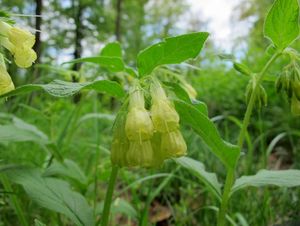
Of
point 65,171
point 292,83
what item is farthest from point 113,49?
point 292,83

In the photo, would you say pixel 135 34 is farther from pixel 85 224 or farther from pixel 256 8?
pixel 85 224

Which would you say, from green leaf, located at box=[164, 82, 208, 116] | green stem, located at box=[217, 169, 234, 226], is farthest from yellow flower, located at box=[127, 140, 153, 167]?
green stem, located at box=[217, 169, 234, 226]

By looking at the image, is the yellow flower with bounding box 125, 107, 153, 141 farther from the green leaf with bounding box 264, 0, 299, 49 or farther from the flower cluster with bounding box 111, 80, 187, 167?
the green leaf with bounding box 264, 0, 299, 49

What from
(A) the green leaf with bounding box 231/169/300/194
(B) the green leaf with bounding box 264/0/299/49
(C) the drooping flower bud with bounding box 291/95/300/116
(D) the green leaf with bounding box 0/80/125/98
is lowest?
(A) the green leaf with bounding box 231/169/300/194

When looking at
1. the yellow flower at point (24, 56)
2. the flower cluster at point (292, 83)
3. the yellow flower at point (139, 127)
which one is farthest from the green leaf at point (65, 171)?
the flower cluster at point (292, 83)

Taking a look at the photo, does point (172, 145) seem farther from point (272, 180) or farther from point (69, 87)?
point (272, 180)

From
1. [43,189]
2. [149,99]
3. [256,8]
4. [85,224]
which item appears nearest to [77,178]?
[43,189]
